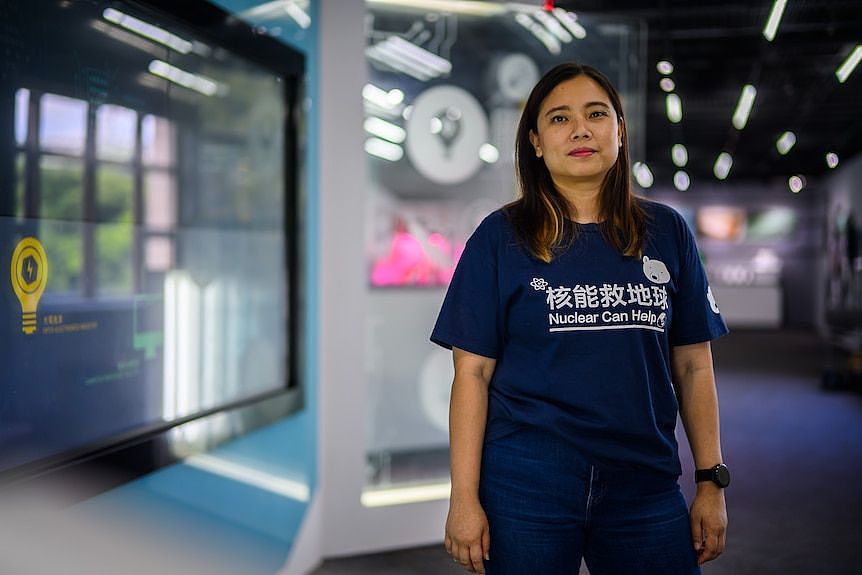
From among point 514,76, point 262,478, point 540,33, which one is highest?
point 540,33

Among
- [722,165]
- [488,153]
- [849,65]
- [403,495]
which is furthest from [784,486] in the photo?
[722,165]

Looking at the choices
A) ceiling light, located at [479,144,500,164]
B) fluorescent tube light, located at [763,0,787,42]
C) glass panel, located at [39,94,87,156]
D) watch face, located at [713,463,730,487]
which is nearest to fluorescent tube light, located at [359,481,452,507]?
ceiling light, located at [479,144,500,164]

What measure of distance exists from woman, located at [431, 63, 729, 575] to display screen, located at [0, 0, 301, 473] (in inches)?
34.2

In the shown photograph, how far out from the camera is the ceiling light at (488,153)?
142 inches

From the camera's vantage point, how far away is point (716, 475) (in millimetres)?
1408

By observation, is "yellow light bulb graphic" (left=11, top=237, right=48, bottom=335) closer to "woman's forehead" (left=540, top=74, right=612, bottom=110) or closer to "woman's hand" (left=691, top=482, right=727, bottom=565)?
"woman's forehead" (left=540, top=74, right=612, bottom=110)

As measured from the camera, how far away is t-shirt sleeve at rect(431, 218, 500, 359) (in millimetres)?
1358

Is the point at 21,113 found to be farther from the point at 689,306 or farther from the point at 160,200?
the point at 689,306

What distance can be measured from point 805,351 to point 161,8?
13.1 metres

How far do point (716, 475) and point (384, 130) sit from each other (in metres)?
2.27

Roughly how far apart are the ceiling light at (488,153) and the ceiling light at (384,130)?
39cm

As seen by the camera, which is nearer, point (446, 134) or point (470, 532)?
point (470, 532)

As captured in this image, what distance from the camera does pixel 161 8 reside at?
2.02 metres

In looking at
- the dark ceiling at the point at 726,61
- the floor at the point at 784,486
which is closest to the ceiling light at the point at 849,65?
the dark ceiling at the point at 726,61
